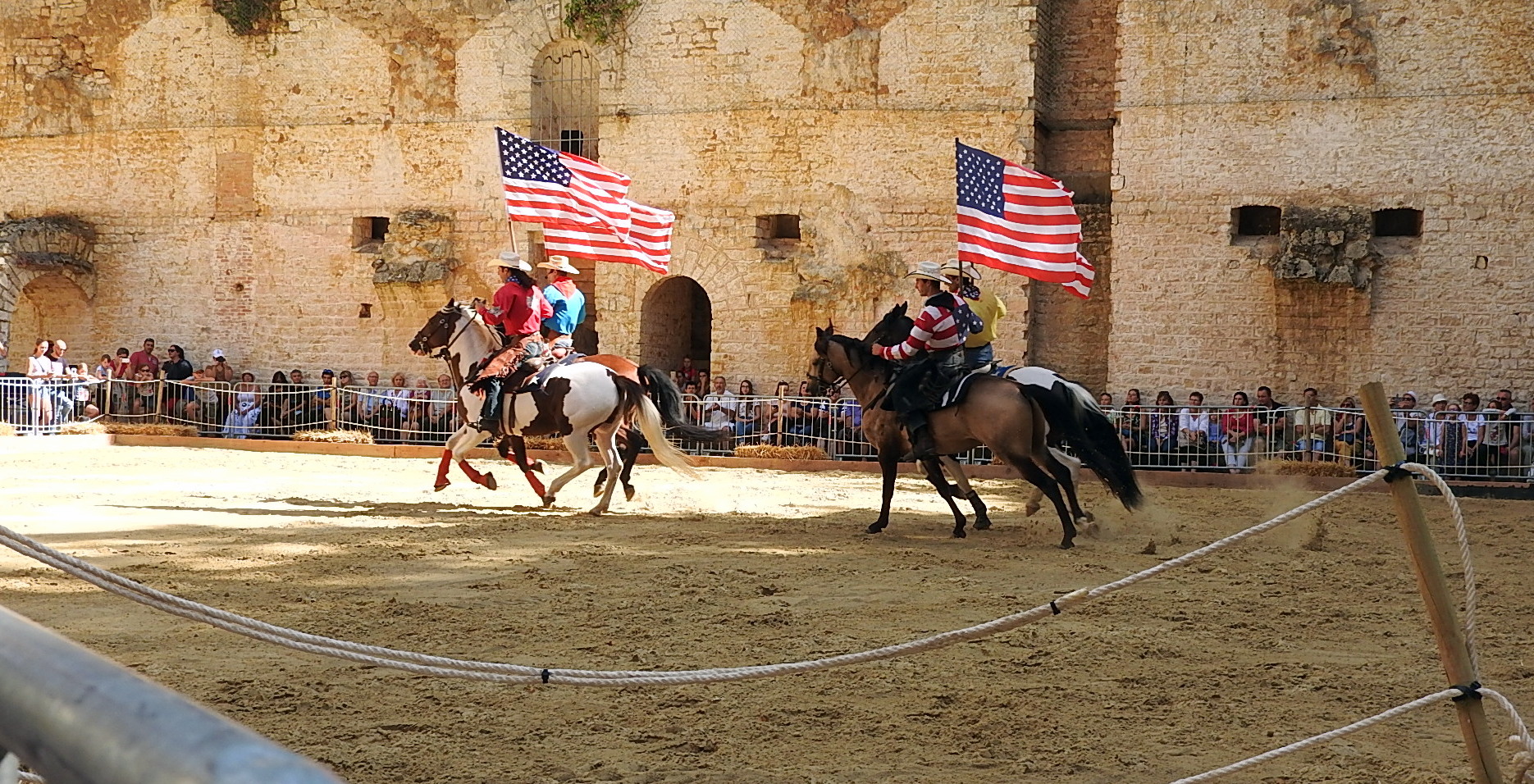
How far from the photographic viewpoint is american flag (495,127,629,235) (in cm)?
1495

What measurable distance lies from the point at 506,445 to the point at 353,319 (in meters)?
13.1

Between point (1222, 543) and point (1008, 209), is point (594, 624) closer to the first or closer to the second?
point (1222, 543)

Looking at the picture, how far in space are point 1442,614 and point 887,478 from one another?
7.26 meters

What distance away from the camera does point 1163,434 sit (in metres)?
17.7

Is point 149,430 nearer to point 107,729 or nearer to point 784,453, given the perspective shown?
point 784,453

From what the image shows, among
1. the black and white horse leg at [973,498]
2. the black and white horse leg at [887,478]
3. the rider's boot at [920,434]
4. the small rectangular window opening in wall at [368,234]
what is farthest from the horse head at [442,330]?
the small rectangular window opening in wall at [368,234]

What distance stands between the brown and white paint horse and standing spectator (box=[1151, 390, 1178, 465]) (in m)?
7.73

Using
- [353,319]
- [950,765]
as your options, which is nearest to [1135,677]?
A: [950,765]

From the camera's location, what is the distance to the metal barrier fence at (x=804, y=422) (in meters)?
16.4

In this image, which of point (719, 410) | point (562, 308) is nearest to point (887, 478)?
point (562, 308)

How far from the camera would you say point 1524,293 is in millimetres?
19594

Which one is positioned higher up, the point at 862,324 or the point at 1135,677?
the point at 862,324

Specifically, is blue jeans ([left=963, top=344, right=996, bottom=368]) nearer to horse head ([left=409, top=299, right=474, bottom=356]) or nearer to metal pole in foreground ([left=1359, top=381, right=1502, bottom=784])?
horse head ([left=409, top=299, right=474, bottom=356])

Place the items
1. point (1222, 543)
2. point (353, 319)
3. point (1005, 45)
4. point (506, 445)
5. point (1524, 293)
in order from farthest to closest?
point (353, 319) < point (1005, 45) < point (1524, 293) < point (506, 445) < point (1222, 543)
